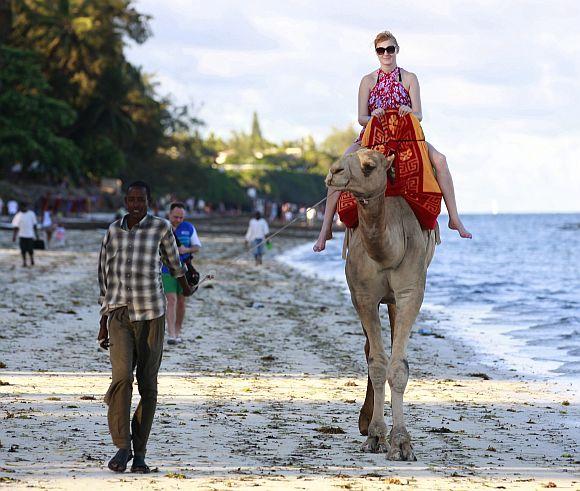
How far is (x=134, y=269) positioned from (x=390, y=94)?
9.42 ft

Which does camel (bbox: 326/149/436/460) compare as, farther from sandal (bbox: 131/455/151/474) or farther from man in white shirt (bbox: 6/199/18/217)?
man in white shirt (bbox: 6/199/18/217)

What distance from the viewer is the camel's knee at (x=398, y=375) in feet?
29.3

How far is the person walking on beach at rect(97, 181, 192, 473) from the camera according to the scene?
774 centimetres

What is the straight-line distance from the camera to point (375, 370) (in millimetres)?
9328

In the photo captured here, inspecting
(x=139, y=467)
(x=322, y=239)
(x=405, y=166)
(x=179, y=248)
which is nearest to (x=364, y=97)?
(x=405, y=166)

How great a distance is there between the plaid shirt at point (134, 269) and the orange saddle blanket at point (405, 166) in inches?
77.8

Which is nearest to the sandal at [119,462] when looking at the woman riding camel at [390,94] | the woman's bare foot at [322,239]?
the woman riding camel at [390,94]

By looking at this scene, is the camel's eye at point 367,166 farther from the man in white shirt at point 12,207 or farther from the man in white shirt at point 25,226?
the man in white shirt at point 12,207

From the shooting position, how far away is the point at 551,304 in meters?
31.3

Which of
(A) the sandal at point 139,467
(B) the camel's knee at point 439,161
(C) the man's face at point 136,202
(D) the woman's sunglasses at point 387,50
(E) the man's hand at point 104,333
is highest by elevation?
(D) the woman's sunglasses at point 387,50

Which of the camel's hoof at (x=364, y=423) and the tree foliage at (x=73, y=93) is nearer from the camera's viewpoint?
the camel's hoof at (x=364, y=423)

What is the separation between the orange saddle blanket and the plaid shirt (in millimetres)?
1976

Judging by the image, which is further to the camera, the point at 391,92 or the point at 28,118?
the point at 28,118

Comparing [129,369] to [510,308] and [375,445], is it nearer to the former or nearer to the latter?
[375,445]
